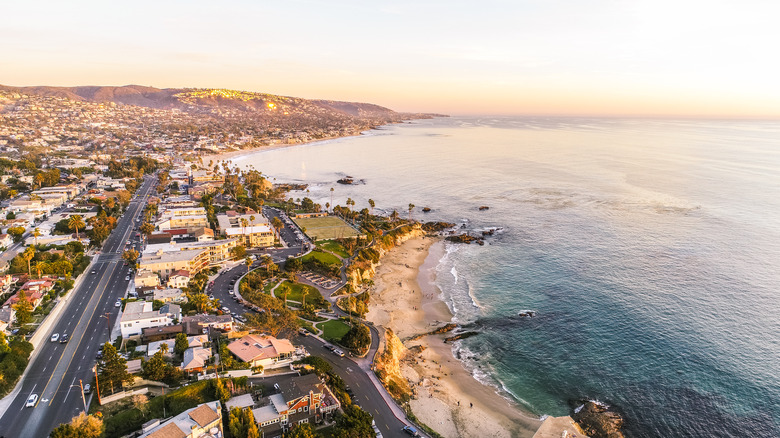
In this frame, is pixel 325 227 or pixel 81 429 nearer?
pixel 81 429

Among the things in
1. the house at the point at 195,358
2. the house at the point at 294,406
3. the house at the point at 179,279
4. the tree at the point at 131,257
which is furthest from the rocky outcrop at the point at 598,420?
the tree at the point at 131,257

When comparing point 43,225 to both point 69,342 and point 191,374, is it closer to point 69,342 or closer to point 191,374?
point 69,342

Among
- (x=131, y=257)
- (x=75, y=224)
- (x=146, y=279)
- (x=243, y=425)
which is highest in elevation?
(x=75, y=224)

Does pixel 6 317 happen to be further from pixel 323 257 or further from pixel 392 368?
pixel 392 368

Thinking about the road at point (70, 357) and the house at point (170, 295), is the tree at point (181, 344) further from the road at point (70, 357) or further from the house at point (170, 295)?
the house at point (170, 295)

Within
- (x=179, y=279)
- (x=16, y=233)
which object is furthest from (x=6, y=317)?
(x=16, y=233)
